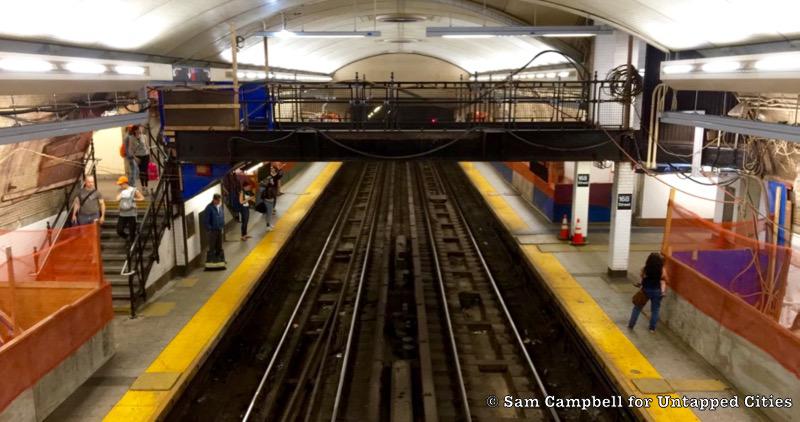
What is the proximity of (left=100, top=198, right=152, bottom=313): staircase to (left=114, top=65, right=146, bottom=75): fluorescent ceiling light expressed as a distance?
3033 millimetres

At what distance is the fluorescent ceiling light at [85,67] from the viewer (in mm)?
Result: 8925

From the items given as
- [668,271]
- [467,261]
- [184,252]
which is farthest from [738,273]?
[184,252]

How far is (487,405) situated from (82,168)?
9.25 metres

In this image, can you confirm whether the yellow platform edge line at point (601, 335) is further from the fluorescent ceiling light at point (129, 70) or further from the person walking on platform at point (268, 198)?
the fluorescent ceiling light at point (129, 70)

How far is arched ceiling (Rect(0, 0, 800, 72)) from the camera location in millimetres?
7999

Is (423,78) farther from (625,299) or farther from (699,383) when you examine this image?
(699,383)

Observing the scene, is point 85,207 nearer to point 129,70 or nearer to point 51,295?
point 129,70

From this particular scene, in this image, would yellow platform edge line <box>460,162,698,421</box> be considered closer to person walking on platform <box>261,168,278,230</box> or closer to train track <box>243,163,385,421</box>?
train track <box>243,163,385,421</box>

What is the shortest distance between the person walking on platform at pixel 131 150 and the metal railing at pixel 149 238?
1.20 meters

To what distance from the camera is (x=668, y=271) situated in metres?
10.6

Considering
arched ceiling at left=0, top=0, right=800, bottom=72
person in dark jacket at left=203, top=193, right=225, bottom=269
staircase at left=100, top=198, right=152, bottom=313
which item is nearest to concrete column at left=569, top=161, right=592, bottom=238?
arched ceiling at left=0, top=0, right=800, bottom=72

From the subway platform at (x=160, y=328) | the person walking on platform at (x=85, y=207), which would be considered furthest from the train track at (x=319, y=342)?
the person walking on platform at (x=85, y=207)

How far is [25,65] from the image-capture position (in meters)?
7.85

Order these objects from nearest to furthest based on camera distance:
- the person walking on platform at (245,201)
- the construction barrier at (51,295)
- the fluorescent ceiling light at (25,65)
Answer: the construction barrier at (51,295) → the fluorescent ceiling light at (25,65) → the person walking on platform at (245,201)
